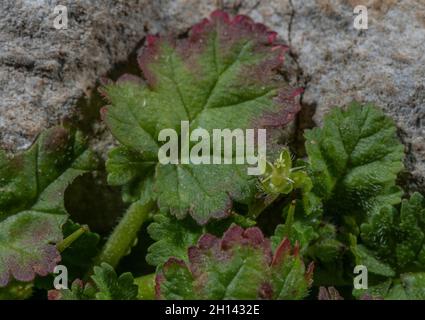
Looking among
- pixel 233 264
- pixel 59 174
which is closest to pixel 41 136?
pixel 59 174

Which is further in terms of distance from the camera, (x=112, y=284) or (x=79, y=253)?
(x=79, y=253)

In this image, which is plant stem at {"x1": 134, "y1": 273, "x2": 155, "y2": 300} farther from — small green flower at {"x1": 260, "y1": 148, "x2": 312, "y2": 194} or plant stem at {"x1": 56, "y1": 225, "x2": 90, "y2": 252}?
small green flower at {"x1": 260, "y1": 148, "x2": 312, "y2": 194}

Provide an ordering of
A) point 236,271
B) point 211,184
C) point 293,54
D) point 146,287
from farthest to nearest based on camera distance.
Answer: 1. point 293,54
2. point 146,287
3. point 211,184
4. point 236,271

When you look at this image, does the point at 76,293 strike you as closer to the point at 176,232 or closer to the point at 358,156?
the point at 176,232

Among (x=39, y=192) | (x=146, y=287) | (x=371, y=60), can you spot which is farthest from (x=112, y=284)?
(x=371, y=60)

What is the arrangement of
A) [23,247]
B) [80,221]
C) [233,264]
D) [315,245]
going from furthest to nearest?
[80,221]
[315,245]
[23,247]
[233,264]

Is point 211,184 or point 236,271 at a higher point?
point 211,184

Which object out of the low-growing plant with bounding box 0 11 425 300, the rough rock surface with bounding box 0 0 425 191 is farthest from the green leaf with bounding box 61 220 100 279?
the rough rock surface with bounding box 0 0 425 191

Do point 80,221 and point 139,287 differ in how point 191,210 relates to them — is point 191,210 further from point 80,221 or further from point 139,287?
point 80,221
